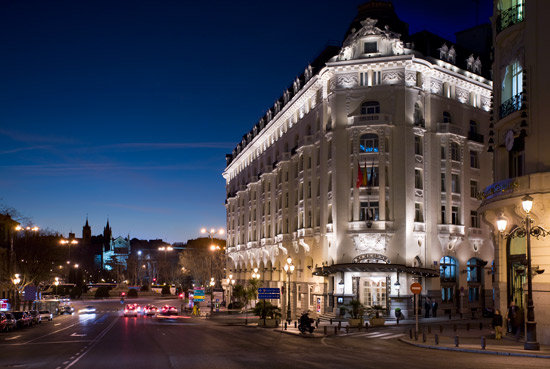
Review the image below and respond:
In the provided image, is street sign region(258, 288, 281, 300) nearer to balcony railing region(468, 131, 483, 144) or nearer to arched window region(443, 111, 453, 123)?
arched window region(443, 111, 453, 123)

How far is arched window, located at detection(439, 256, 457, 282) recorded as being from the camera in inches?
2463

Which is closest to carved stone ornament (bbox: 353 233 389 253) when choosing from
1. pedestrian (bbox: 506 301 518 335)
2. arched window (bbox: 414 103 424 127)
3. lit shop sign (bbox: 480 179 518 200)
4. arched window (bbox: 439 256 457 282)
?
arched window (bbox: 439 256 457 282)

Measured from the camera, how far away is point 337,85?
61.6 meters

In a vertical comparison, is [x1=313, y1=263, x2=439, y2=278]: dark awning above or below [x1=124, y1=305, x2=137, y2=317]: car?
above

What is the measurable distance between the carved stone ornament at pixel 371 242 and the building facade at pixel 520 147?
23.6 metres

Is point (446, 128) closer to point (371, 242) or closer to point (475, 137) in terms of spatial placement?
point (475, 137)

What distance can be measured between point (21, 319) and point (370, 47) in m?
38.9

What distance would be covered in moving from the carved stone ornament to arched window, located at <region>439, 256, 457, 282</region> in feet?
23.6

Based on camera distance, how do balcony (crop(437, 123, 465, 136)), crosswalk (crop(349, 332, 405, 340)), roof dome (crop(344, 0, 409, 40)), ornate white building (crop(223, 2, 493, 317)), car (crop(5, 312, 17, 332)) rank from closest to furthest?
crosswalk (crop(349, 332, 405, 340)) → car (crop(5, 312, 17, 332)) → ornate white building (crop(223, 2, 493, 317)) → balcony (crop(437, 123, 465, 136)) → roof dome (crop(344, 0, 409, 40))

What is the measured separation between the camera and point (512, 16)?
33625 mm

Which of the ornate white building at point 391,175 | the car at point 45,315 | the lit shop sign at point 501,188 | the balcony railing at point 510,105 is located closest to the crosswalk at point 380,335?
the lit shop sign at point 501,188

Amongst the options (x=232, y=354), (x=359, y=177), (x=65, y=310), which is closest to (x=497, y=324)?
(x=232, y=354)

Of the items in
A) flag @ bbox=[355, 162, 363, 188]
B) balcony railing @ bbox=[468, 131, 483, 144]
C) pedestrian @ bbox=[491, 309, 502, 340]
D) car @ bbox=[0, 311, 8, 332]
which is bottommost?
car @ bbox=[0, 311, 8, 332]

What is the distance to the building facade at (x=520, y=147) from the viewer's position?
1174 inches
